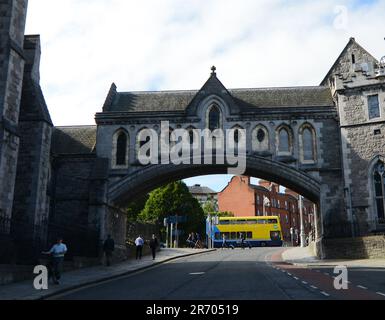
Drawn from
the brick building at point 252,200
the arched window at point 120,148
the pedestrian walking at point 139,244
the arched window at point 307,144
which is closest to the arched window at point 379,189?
the arched window at point 307,144

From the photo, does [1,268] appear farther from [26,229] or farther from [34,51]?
[34,51]

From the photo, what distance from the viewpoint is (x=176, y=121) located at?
2762cm

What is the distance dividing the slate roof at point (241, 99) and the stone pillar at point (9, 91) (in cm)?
885

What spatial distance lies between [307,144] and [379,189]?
4.73 meters

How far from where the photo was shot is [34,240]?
1795cm

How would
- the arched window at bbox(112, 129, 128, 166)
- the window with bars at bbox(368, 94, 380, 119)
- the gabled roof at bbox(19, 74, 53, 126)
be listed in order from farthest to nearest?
the arched window at bbox(112, 129, 128, 166) < the window with bars at bbox(368, 94, 380, 119) < the gabled roof at bbox(19, 74, 53, 126)

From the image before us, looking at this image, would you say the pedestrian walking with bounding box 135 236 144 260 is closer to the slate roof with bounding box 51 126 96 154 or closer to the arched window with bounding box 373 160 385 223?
the slate roof with bounding box 51 126 96 154

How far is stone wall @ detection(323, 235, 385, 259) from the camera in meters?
23.6

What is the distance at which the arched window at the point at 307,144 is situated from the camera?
26.8 m

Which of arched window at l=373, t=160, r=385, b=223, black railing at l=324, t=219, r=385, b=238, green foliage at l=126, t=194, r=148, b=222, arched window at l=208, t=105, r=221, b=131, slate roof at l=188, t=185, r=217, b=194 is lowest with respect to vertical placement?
black railing at l=324, t=219, r=385, b=238

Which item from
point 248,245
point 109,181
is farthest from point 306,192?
point 248,245

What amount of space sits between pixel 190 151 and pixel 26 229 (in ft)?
38.1

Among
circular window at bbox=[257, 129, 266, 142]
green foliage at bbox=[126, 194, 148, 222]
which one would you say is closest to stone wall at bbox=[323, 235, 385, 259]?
circular window at bbox=[257, 129, 266, 142]

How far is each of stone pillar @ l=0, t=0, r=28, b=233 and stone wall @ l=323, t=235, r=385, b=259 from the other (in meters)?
16.9
